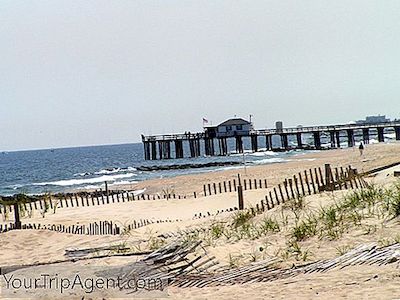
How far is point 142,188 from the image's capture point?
141 feet

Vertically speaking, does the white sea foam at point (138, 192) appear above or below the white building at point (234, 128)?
below

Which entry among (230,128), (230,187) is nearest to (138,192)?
(230,187)

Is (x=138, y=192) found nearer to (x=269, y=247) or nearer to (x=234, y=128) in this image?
(x=269, y=247)

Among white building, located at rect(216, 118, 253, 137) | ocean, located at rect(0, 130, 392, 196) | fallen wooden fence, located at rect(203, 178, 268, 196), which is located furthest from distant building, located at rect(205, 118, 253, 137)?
fallen wooden fence, located at rect(203, 178, 268, 196)

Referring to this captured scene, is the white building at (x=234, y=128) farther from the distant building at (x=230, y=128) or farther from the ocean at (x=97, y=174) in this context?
the ocean at (x=97, y=174)

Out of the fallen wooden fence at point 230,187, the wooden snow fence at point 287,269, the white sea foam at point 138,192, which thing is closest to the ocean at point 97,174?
the fallen wooden fence at point 230,187

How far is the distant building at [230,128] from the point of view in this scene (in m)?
82.2

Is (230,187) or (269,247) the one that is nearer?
(269,247)

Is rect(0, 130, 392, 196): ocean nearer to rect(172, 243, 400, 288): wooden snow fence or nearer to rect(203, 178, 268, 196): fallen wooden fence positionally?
rect(203, 178, 268, 196): fallen wooden fence

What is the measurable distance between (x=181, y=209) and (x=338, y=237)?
44.4 feet

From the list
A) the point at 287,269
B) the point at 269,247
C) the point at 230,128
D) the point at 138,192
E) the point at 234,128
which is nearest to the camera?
the point at 287,269

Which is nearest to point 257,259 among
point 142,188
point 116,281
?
point 116,281

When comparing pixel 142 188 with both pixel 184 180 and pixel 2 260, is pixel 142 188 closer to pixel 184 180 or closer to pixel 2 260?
pixel 184 180

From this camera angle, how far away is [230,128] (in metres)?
82.8
